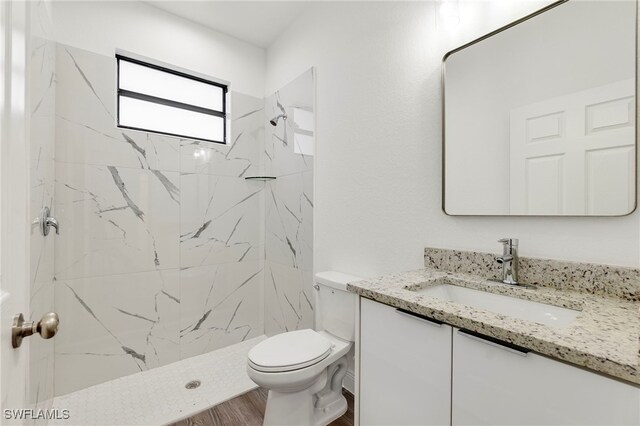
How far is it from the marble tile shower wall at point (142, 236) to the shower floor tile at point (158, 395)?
0.10m

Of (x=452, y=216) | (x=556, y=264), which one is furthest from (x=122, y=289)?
(x=556, y=264)

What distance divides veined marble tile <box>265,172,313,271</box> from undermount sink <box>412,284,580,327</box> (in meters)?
1.12

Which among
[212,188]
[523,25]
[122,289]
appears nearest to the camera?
[523,25]

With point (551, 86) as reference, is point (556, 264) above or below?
below

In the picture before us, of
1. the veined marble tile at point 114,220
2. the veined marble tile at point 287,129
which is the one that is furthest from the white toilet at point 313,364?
the veined marble tile at point 114,220

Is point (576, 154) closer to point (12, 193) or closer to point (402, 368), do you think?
point (402, 368)

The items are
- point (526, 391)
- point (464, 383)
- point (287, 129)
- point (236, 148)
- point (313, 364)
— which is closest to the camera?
point (526, 391)

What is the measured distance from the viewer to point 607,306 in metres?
0.85

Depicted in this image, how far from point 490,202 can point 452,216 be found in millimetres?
174

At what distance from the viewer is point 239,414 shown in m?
1.69

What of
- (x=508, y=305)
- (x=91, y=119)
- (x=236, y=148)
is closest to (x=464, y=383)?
(x=508, y=305)

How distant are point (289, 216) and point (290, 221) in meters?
0.04

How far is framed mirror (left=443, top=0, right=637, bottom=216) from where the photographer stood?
3.07ft

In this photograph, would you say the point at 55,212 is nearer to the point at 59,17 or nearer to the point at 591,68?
the point at 59,17
